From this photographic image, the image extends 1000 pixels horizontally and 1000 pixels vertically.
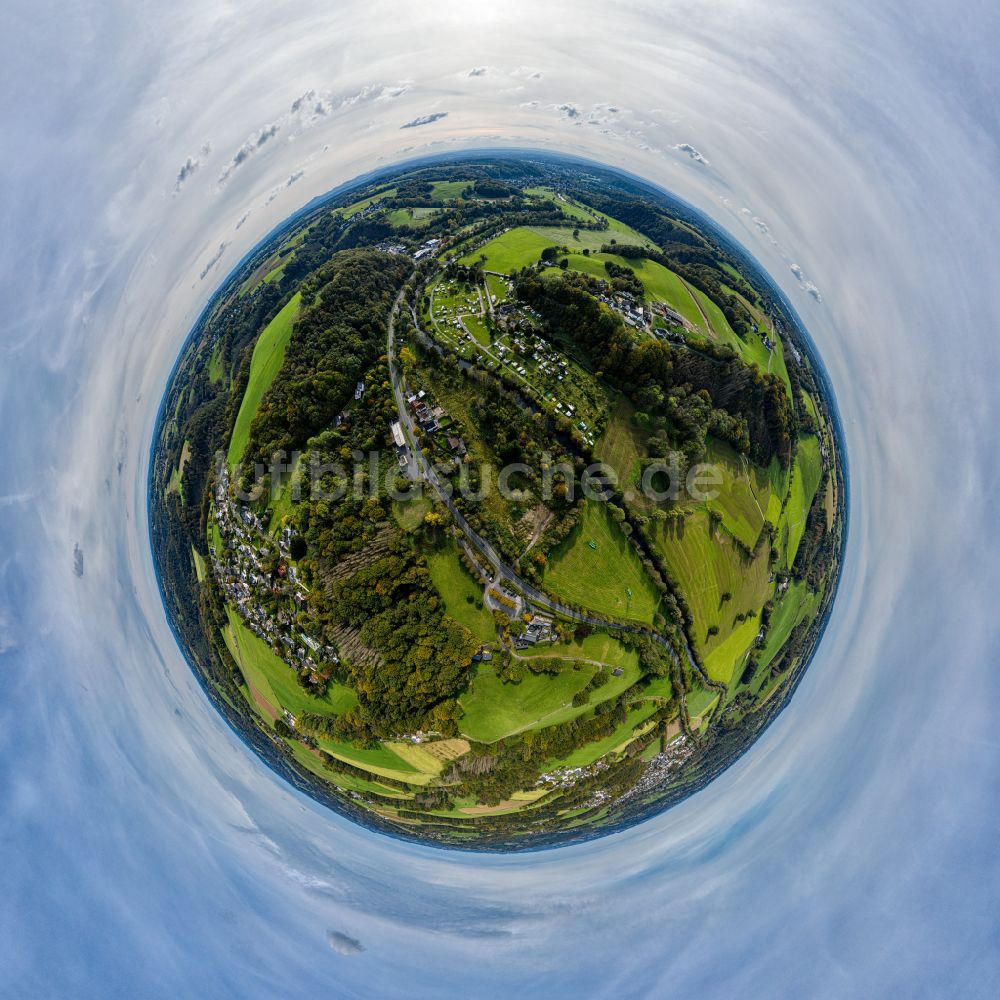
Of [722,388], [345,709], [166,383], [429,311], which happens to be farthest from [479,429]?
[166,383]

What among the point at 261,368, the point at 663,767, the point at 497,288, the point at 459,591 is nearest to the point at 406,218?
the point at 497,288

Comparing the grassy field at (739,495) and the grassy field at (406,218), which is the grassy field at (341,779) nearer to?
the grassy field at (739,495)

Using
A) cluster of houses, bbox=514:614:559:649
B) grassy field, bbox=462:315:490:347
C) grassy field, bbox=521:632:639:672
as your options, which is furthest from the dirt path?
cluster of houses, bbox=514:614:559:649

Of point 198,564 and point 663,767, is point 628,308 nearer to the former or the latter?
point 663,767

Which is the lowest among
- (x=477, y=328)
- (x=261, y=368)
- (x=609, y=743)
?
(x=609, y=743)

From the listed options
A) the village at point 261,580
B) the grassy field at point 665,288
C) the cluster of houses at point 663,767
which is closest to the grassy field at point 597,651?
the cluster of houses at point 663,767

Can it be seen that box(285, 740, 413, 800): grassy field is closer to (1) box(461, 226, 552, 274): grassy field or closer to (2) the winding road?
(2) the winding road
